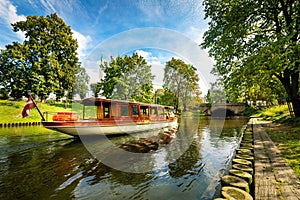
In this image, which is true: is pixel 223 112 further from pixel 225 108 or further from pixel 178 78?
pixel 178 78

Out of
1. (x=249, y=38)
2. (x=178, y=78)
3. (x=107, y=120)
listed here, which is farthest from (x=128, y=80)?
(x=249, y=38)

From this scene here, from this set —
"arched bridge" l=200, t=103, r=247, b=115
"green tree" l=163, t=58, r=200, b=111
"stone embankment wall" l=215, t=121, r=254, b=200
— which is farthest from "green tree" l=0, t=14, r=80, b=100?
"arched bridge" l=200, t=103, r=247, b=115

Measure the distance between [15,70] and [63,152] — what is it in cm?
2870

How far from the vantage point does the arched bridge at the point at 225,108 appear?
44531mm

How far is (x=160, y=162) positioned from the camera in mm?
7633

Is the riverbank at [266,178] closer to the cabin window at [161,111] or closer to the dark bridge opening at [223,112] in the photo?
the cabin window at [161,111]

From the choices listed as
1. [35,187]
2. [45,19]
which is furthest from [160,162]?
[45,19]

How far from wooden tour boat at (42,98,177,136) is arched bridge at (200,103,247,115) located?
104 ft

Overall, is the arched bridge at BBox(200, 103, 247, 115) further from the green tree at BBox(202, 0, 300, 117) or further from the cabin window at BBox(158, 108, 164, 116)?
the green tree at BBox(202, 0, 300, 117)

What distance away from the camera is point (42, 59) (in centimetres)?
3161

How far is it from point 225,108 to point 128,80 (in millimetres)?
28000

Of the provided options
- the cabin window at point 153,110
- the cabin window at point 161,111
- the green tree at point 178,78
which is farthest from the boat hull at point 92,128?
the green tree at point 178,78

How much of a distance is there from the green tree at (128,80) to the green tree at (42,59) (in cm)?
815

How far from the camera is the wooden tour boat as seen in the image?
1173 centimetres
